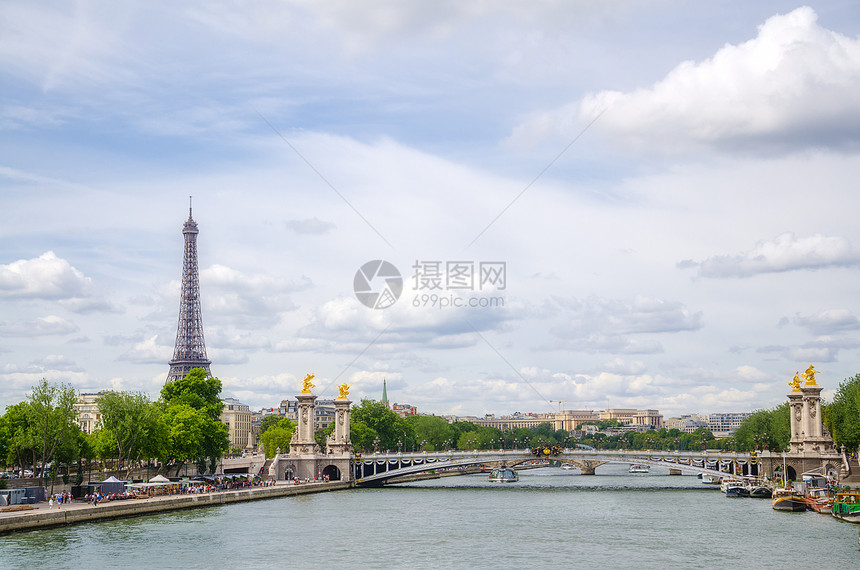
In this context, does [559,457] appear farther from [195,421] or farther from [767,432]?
[195,421]

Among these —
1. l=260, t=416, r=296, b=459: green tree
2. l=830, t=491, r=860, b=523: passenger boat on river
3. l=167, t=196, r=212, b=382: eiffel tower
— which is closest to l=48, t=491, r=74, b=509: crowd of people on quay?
l=830, t=491, r=860, b=523: passenger boat on river

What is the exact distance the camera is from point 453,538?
45.8m

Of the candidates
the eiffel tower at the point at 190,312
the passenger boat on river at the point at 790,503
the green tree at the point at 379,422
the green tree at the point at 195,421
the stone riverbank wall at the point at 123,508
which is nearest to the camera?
the stone riverbank wall at the point at 123,508

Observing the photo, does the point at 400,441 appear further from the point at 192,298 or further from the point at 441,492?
the point at 441,492

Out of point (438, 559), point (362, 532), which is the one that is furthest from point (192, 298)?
point (438, 559)

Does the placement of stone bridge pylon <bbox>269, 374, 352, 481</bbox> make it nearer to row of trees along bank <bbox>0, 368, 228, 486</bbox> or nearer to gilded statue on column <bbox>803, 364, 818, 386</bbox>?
row of trees along bank <bbox>0, 368, 228, 486</bbox>

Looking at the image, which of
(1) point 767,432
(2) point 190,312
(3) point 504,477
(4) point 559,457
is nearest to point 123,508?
(4) point 559,457

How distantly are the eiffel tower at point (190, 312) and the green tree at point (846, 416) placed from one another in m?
82.4

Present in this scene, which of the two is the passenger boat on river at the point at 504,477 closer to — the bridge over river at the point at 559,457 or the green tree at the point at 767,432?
the bridge over river at the point at 559,457

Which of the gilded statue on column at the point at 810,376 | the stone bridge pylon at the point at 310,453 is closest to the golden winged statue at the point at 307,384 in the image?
the stone bridge pylon at the point at 310,453

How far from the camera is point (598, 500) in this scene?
6931 cm

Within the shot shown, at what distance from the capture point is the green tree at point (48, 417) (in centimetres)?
5675

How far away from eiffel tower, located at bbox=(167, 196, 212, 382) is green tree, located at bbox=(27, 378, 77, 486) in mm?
75447

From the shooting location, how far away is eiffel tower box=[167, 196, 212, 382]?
134375mm
